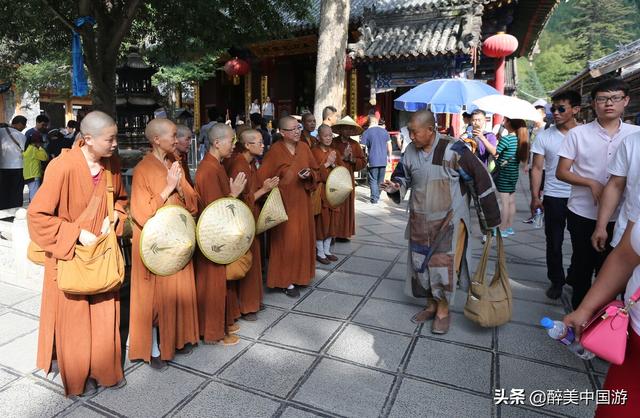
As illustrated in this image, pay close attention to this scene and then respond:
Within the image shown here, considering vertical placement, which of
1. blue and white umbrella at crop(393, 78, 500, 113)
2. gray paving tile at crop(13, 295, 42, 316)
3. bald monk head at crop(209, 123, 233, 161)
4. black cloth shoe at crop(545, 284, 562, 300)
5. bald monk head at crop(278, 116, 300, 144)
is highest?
blue and white umbrella at crop(393, 78, 500, 113)

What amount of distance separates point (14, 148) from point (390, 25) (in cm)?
868

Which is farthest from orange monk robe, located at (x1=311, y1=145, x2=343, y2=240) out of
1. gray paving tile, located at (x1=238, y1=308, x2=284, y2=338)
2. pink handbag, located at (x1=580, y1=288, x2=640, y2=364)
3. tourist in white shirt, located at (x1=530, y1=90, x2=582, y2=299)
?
pink handbag, located at (x1=580, y1=288, x2=640, y2=364)

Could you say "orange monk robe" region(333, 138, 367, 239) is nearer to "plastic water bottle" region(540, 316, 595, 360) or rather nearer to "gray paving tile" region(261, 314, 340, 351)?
"gray paving tile" region(261, 314, 340, 351)

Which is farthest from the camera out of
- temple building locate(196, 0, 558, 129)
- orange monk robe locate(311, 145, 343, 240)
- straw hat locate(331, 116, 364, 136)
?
temple building locate(196, 0, 558, 129)

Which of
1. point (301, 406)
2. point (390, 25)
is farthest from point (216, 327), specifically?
point (390, 25)

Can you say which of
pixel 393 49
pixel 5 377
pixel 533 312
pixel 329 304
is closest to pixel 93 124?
pixel 5 377

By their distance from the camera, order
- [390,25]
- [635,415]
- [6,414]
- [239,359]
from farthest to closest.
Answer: [390,25] < [239,359] < [6,414] < [635,415]

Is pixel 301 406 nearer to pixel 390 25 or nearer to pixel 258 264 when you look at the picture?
pixel 258 264

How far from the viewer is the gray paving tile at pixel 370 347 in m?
3.03

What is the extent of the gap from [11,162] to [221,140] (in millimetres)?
6257

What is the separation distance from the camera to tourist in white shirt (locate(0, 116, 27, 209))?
7551mm

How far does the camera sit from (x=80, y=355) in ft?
8.51

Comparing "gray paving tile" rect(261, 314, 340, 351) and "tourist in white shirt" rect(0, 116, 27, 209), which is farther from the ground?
"tourist in white shirt" rect(0, 116, 27, 209)

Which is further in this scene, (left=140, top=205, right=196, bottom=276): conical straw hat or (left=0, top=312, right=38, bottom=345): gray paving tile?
(left=0, top=312, right=38, bottom=345): gray paving tile
